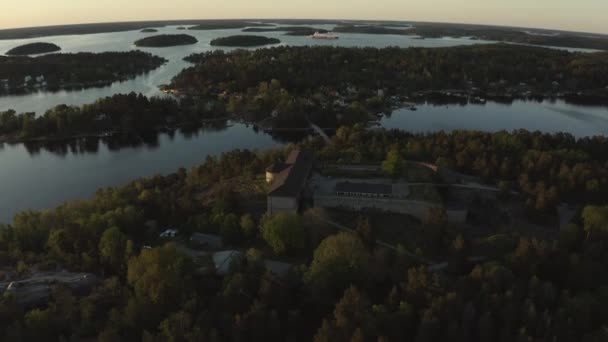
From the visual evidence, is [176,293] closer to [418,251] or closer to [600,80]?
[418,251]

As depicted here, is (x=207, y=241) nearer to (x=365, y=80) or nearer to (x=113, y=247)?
(x=113, y=247)

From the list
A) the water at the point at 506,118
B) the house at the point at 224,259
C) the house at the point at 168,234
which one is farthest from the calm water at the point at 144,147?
the house at the point at 224,259

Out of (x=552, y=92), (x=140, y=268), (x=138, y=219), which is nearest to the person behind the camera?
(x=140, y=268)

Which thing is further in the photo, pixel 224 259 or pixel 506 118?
pixel 506 118

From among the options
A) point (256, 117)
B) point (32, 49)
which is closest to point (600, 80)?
point (256, 117)

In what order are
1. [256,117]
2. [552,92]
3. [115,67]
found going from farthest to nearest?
[115,67], [552,92], [256,117]

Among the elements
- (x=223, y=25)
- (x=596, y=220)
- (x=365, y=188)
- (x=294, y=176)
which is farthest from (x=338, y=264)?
(x=223, y=25)

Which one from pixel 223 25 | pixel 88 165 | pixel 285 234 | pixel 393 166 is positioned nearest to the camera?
pixel 285 234
